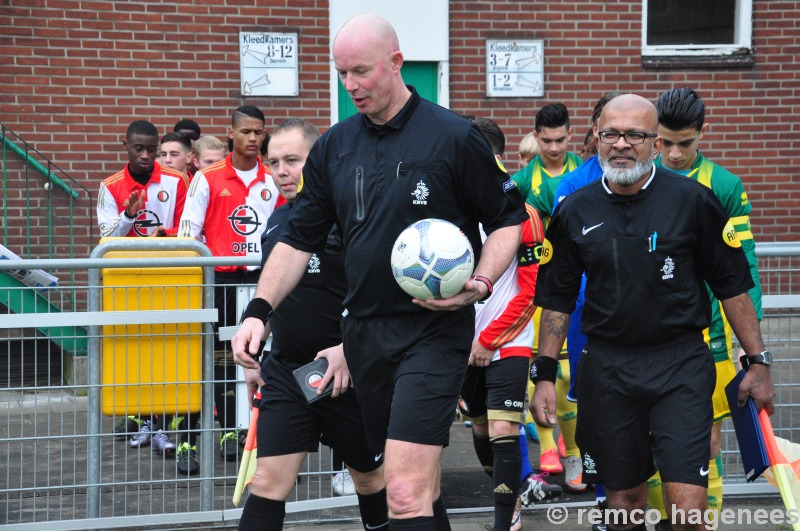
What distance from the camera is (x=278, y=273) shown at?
454 cm

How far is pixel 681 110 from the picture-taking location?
17.9ft

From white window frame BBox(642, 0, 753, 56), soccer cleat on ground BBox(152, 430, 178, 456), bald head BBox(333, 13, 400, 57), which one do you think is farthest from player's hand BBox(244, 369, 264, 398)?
white window frame BBox(642, 0, 753, 56)

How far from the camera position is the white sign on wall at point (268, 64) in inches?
424

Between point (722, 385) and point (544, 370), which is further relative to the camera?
point (722, 385)

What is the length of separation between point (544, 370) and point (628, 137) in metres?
1.05

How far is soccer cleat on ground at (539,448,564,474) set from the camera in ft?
22.8

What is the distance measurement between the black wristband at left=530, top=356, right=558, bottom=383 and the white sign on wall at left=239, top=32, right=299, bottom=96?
22.1ft

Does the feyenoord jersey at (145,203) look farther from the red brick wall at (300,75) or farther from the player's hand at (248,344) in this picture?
the player's hand at (248,344)

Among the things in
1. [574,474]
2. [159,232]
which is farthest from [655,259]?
[159,232]

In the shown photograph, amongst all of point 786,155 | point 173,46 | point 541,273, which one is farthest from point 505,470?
point 786,155

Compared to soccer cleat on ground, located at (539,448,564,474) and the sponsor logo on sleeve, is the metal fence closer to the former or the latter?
soccer cleat on ground, located at (539,448,564,474)

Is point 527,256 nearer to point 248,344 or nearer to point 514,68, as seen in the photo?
point 248,344

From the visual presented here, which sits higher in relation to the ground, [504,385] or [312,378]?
[312,378]

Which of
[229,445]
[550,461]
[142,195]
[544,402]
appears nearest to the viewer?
[544,402]
